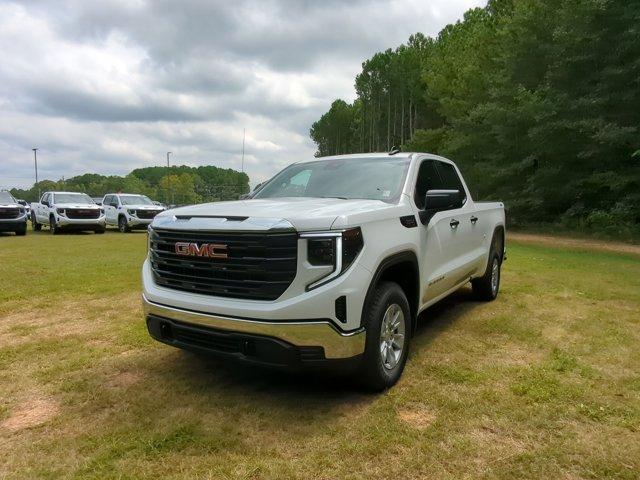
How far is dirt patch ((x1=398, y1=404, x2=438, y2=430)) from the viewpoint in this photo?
3.15 m

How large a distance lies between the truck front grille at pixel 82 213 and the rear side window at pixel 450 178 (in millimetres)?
18181

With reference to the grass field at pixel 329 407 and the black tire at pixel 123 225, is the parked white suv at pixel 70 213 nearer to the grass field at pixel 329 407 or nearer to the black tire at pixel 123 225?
the black tire at pixel 123 225

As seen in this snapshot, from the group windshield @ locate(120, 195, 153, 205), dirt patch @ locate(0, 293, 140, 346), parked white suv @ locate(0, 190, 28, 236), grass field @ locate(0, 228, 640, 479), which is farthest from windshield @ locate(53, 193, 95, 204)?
grass field @ locate(0, 228, 640, 479)

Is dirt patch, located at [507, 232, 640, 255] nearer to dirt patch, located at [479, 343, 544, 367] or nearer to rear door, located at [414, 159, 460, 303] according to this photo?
dirt patch, located at [479, 343, 544, 367]

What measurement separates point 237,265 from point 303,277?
48cm

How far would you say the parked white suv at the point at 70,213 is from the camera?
19859 mm

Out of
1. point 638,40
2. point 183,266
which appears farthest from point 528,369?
point 638,40

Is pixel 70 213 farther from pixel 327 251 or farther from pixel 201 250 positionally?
pixel 327 251

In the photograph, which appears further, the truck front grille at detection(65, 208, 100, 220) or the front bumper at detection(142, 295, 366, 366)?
the truck front grille at detection(65, 208, 100, 220)

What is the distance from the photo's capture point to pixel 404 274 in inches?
159

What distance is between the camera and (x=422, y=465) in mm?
2695

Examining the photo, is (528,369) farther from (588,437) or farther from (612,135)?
(612,135)

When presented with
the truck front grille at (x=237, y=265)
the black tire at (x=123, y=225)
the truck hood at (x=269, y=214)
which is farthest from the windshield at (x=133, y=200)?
the truck front grille at (x=237, y=265)

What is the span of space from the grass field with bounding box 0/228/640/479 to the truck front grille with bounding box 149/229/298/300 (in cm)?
83
